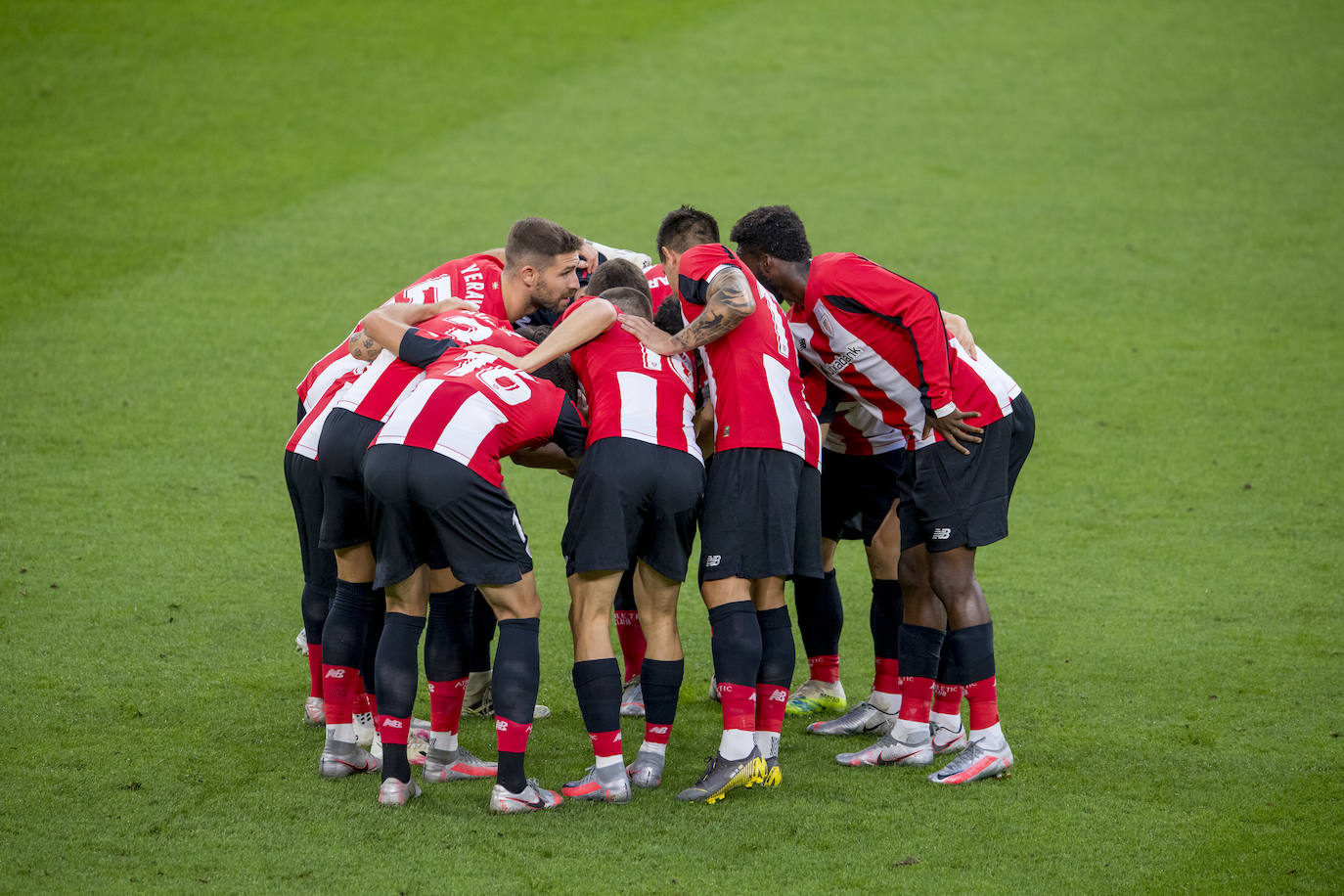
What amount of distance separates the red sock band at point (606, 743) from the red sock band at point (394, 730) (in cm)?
75

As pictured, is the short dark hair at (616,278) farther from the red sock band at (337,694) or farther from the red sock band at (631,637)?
the red sock band at (337,694)

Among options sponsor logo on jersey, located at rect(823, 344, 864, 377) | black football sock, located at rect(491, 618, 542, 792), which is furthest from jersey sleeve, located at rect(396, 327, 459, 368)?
sponsor logo on jersey, located at rect(823, 344, 864, 377)

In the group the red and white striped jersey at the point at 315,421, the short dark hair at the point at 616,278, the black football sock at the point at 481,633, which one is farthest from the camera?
the black football sock at the point at 481,633

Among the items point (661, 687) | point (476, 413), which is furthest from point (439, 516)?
point (661, 687)

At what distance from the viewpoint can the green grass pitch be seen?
495 cm

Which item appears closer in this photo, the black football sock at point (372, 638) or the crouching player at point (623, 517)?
the crouching player at point (623, 517)

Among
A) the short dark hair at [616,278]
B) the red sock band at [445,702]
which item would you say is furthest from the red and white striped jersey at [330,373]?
the red sock band at [445,702]

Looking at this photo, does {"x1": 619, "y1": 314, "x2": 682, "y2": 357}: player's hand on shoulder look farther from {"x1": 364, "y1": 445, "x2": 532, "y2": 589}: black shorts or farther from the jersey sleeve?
{"x1": 364, "y1": 445, "x2": 532, "y2": 589}: black shorts

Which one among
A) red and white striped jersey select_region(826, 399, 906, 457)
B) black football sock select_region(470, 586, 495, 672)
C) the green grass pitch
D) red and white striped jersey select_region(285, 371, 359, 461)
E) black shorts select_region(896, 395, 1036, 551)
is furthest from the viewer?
black football sock select_region(470, 586, 495, 672)

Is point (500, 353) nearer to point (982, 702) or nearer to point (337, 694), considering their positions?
point (337, 694)

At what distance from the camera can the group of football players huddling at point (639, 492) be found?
512 centimetres

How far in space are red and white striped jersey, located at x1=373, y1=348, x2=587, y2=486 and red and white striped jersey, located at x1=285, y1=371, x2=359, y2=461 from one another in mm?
660

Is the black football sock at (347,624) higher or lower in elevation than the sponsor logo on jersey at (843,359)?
lower

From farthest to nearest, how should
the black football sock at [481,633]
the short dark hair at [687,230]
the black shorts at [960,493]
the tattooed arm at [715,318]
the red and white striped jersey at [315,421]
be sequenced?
the black football sock at [481,633] → the short dark hair at [687,230] → the red and white striped jersey at [315,421] → the black shorts at [960,493] → the tattooed arm at [715,318]
